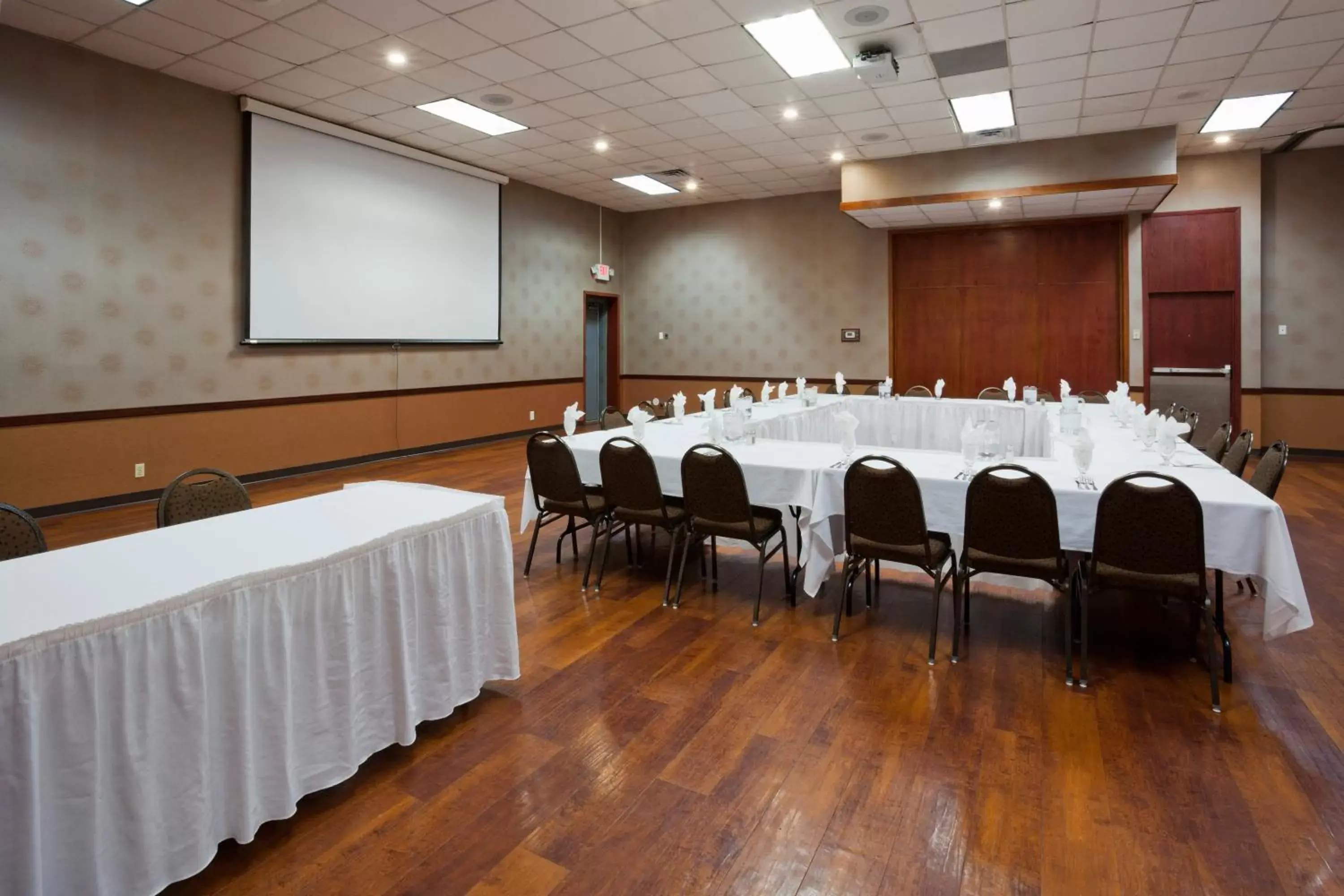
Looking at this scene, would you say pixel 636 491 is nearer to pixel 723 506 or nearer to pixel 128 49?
pixel 723 506

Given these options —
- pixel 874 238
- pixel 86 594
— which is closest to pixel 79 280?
pixel 86 594

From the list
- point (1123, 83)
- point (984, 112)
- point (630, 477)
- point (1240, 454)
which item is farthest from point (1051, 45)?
point (630, 477)

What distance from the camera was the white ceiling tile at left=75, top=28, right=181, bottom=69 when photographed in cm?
543

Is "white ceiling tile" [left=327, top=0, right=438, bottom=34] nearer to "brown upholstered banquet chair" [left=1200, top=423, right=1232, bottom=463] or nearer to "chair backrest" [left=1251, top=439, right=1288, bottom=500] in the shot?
"chair backrest" [left=1251, top=439, right=1288, bottom=500]

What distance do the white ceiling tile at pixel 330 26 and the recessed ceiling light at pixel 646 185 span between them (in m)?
4.62

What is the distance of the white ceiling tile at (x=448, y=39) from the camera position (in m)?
5.19

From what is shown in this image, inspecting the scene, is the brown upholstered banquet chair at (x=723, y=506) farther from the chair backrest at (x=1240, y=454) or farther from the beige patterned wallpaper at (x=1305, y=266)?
the beige patterned wallpaper at (x=1305, y=266)

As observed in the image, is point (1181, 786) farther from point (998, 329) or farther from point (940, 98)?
point (998, 329)

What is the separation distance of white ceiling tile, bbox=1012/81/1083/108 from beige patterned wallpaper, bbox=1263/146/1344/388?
3.96 meters

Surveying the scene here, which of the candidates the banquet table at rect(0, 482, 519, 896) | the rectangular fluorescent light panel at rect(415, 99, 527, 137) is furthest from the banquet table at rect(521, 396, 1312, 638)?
the rectangular fluorescent light panel at rect(415, 99, 527, 137)

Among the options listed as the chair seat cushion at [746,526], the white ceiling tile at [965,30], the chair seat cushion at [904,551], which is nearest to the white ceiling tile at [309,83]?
the white ceiling tile at [965,30]

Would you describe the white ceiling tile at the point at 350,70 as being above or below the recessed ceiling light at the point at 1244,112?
below

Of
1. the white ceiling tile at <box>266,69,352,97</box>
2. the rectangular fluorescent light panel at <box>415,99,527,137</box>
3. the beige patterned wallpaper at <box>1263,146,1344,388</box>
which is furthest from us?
the beige patterned wallpaper at <box>1263,146,1344,388</box>

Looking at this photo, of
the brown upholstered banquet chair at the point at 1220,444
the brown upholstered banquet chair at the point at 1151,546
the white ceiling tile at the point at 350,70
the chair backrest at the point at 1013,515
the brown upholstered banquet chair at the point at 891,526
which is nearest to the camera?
the brown upholstered banquet chair at the point at 1151,546
